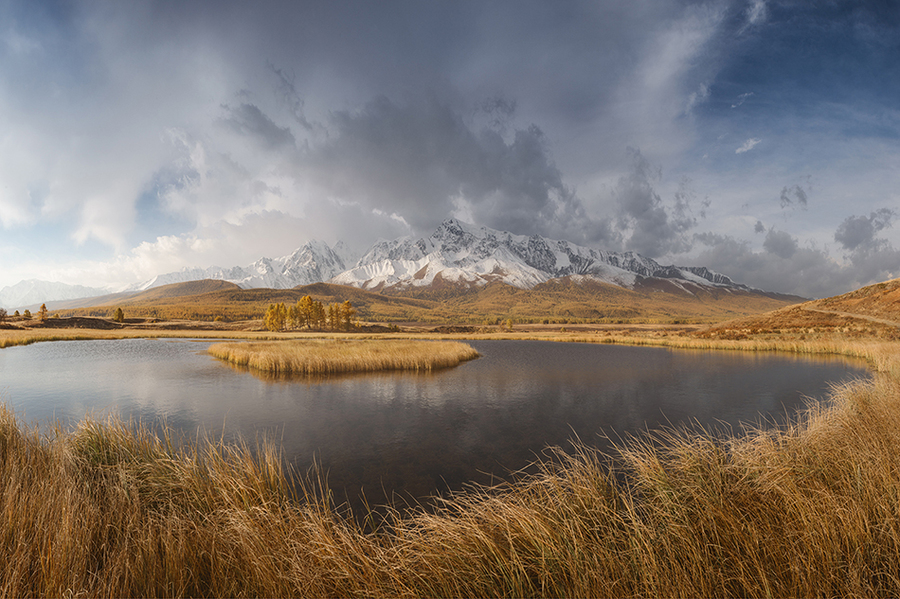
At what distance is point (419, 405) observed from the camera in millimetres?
17453

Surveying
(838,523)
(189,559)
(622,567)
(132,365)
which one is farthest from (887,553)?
(132,365)

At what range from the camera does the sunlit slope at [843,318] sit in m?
43.2

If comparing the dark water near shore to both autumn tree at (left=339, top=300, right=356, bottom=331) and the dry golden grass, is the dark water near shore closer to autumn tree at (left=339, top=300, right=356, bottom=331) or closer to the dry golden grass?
the dry golden grass

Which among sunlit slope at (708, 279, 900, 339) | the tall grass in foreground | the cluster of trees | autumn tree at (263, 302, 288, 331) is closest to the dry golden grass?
the tall grass in foreground

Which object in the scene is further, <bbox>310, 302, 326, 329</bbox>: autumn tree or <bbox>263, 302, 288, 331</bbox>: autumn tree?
<bbox>310, 302, 326, 329</bbox>: autumn tree

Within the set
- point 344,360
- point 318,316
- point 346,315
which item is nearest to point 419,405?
point 344,360

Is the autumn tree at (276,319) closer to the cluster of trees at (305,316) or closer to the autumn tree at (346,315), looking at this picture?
the cluster of trees at (305,316)

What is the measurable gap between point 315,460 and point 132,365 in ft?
93.6

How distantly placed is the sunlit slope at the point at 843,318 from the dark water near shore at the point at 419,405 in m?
20.8

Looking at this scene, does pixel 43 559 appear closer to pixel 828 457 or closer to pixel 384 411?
pixel 828 457

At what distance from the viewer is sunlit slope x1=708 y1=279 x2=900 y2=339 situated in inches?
1699

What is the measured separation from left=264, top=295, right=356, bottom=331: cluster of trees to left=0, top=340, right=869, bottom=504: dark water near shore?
62471 mm

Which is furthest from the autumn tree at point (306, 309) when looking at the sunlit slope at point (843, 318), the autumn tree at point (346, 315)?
the sunlit slope at point (843, 318)

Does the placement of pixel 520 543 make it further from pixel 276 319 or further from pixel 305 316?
pixel 305 316
